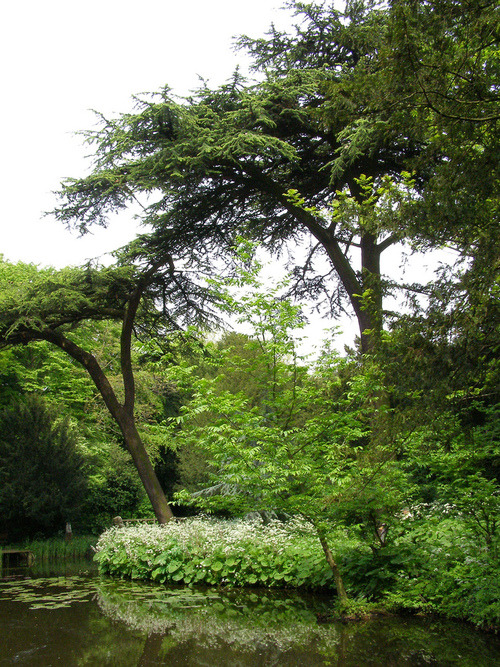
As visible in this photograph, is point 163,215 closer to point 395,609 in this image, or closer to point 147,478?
point 147,478

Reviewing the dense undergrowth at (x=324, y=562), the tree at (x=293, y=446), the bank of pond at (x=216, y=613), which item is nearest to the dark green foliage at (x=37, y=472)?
the bank of pond at (x=216, y=613)

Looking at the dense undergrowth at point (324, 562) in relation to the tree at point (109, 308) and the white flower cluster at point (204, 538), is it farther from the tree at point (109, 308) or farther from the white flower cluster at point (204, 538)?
the tree at point (109, 308)

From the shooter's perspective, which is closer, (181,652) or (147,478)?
(181,652)

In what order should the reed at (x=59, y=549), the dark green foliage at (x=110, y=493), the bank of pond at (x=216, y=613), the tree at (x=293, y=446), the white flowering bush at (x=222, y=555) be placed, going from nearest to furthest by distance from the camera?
the bank of pond at (x=216, y=613)
the tree at (x=293, y=446)
the white flowering bush at (x=222, y=555)
the reed at (x=59, y=549)
the dark green foliage at (x=110, y=493)

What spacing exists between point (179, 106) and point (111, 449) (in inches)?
603

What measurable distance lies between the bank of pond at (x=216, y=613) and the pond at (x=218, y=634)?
0.01 meters

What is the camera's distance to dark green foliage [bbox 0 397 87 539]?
56.0ft

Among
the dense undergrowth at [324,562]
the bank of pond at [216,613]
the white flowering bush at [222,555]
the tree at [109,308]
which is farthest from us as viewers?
the tree at [109,308]

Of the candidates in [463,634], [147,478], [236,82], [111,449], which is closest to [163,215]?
[236,82]

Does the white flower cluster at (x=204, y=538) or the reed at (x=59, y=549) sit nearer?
the white flower cluster at (x=204, y=538)

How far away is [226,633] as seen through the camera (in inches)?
239

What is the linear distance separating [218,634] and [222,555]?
3.43 metres

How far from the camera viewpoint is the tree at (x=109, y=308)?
1295 centimetres

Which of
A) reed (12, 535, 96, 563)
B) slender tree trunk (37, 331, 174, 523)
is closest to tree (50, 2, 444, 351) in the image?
slender tree trunk (37, 331, 174, 523)
